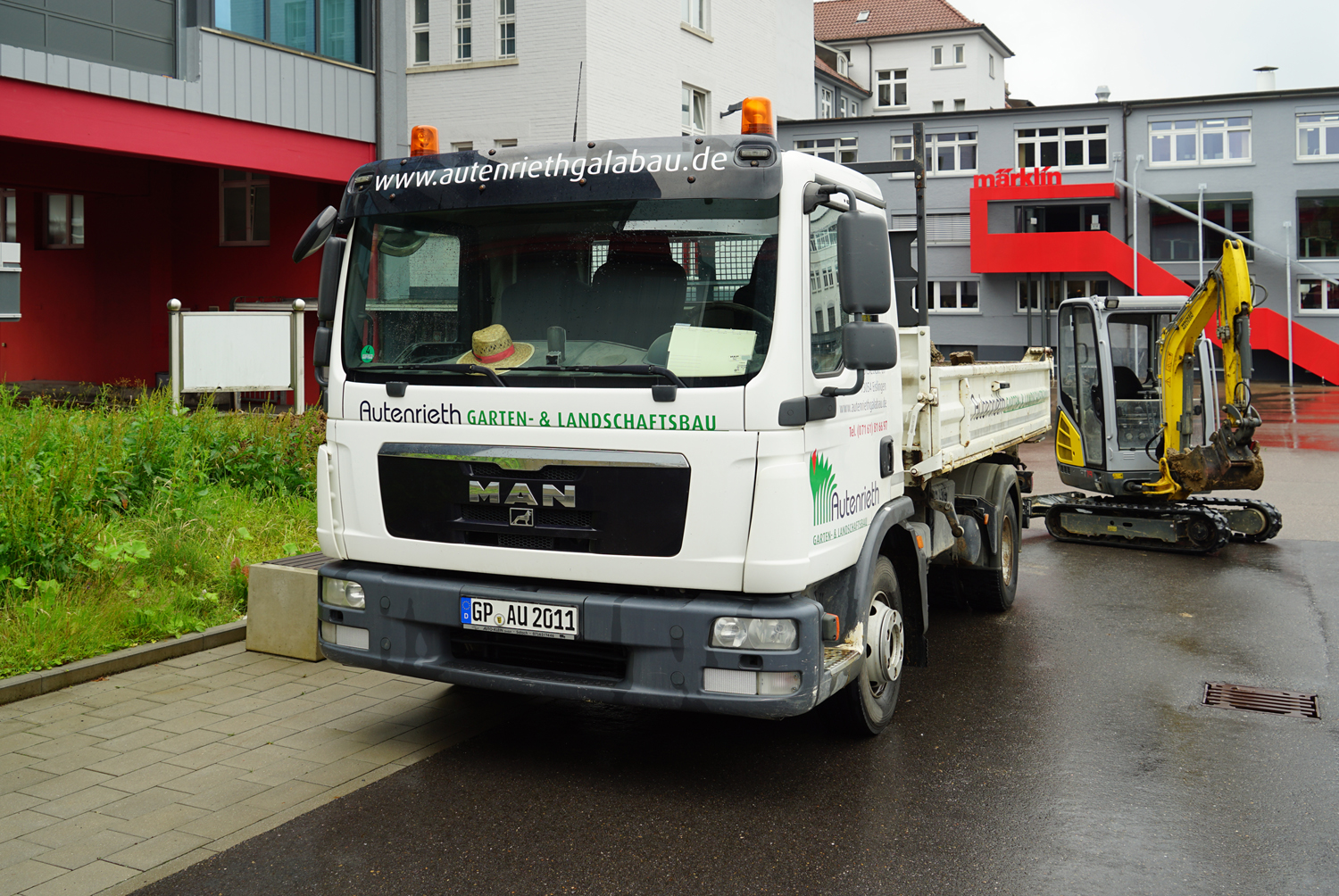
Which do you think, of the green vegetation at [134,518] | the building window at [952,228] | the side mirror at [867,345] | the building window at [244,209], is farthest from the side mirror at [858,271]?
the building window at [952,228]

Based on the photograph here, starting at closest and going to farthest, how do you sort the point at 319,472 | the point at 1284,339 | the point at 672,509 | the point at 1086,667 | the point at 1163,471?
the point at 672,509, the point at 319,472, the point at 1086,667, the point at 1163,471, the point at 1284,339

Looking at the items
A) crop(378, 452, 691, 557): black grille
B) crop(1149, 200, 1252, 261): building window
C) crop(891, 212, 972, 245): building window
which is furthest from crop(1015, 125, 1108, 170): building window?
crop(378, 452, 691, 557): black grille

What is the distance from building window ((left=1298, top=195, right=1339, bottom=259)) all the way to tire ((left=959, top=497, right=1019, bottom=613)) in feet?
134

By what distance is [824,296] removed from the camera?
199 inches

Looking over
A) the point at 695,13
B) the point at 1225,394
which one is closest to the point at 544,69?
the point at 695,13

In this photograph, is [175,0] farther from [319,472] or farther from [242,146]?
[319,472]

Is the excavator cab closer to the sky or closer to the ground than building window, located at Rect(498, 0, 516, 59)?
closer to the ground

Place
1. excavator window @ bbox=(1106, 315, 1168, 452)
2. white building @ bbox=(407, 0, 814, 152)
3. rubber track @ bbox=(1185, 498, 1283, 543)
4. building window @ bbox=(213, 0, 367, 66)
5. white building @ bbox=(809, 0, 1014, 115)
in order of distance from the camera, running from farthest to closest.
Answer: white building @ bbox=(809, 0, 1014, 115)
white building @ bbox=(407, 0, 814, 152)
building window @ bbox=(213, 0, 367, 66)
excavator window @ bbox=(1106, 315, 1168, 452)
rubber track @ bbox=(1185, 498, 1283, 543)

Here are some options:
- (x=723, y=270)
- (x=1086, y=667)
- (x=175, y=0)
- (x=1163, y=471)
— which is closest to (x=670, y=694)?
(x=723, y=270)

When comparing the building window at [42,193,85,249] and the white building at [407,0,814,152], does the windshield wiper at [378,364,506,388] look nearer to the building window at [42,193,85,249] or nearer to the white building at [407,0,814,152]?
the white building at [407,0,814,152]

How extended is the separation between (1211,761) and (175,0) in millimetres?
16178

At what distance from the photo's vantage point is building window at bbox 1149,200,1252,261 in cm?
4516

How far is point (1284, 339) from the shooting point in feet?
139

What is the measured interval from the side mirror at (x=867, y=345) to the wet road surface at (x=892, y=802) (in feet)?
5.82
